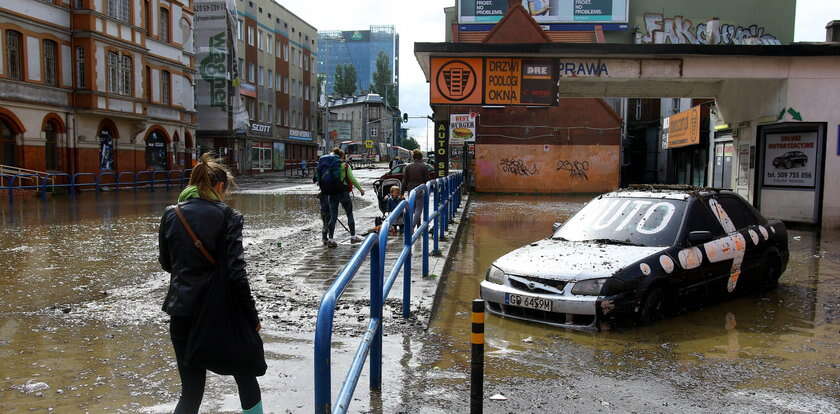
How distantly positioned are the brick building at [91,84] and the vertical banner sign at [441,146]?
54.3 ft

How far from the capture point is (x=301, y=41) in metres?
65.5

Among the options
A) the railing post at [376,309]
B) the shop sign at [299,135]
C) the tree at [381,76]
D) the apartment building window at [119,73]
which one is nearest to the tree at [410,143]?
the tree at [381,76]

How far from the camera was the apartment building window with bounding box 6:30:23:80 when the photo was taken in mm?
25547

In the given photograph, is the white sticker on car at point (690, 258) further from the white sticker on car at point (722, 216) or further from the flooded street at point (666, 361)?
the white sticker on car at point (722, 216)

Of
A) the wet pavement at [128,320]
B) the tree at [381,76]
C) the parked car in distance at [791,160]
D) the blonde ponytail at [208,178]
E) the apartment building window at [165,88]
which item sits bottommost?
the wet pavement at [128,320]

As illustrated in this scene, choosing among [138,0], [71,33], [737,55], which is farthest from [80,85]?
[737,55]

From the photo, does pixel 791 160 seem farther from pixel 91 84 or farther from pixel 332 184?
pixel 91 84

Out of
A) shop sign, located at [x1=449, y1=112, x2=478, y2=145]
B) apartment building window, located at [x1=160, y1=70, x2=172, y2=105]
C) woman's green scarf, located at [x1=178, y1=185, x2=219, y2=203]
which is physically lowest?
woman's green scarf, located at [x1=178, y1=185, x2=219, y2=203]

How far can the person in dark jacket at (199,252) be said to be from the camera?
3.28 meters

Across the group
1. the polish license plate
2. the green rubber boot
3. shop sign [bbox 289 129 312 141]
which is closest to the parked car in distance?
the polish license plate

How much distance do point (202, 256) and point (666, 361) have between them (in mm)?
3873

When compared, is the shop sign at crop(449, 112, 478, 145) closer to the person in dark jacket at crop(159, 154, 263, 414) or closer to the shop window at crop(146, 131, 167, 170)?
the shop window at crop(146, 131, 167, 170)

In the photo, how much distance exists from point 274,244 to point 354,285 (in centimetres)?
417

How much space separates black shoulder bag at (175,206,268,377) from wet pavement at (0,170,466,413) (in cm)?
106
